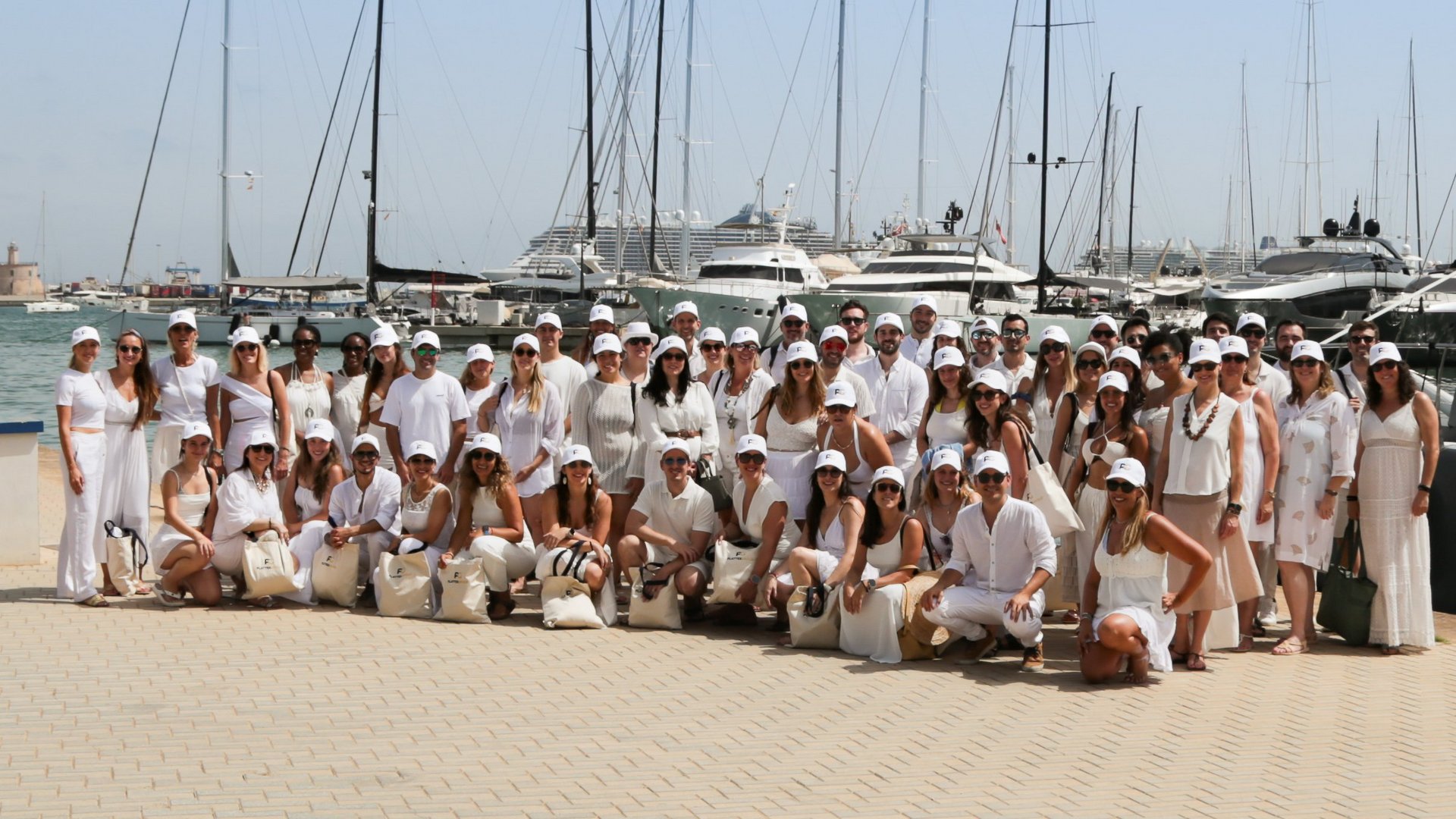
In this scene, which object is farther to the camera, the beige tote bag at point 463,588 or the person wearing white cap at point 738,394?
the person wearing white cap at point 738,394

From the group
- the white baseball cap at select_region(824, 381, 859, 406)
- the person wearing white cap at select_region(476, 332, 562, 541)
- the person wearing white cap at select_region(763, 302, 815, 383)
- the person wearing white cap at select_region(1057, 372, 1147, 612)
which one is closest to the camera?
the person wearing white cap at select_region(1057, 372, 1147, 612)

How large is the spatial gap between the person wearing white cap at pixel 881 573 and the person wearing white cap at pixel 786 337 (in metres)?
1.84

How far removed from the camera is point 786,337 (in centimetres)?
1116

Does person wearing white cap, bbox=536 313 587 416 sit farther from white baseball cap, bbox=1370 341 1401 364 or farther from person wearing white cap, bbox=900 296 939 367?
white baseball cap, bbox=1370 341 1401 364

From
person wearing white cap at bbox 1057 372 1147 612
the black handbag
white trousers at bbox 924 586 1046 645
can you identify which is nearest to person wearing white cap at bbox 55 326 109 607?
white trousers at bbox 924 586 1046 645

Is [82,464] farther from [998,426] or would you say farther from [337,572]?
[998,426]

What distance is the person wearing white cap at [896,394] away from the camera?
35.0 ft

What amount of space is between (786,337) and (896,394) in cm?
94

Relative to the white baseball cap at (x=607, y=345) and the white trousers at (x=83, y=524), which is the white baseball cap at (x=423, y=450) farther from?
the white trousers at (x=83, y=524)

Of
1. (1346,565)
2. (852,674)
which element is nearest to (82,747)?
(852,674)

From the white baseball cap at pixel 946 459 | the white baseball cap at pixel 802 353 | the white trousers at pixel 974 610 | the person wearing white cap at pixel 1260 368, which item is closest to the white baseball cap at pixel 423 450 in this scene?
the white baseball cap at pixel 802 353

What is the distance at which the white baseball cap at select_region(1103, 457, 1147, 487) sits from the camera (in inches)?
330

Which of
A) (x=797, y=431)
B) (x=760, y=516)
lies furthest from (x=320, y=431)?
(x=797, y=431)

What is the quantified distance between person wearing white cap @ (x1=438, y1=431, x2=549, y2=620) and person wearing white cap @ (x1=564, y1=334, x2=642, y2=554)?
0.60 metres
